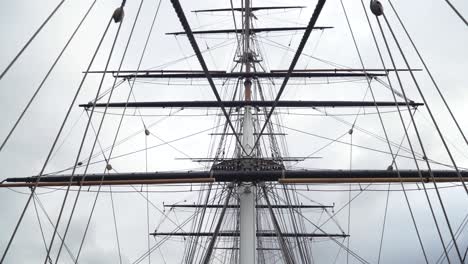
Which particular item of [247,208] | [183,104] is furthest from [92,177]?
[247,208]

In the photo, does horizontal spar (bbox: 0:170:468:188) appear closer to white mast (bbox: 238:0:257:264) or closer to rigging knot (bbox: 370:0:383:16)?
white mast (bbox: 238:0:257:264)

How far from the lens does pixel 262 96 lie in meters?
14.4

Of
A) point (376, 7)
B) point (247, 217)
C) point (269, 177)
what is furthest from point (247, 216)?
point (376, 7)

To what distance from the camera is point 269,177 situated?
359 inches

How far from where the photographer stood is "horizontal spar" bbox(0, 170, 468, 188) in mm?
8781

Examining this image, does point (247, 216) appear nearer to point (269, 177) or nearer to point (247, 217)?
point (247, 217)

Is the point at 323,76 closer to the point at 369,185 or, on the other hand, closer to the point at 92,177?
the point at 369,185

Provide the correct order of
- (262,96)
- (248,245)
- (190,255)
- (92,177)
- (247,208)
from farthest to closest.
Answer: (262,96)
(190,255)
(92,177)
(247,208)
(248,245)

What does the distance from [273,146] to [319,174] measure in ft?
14.2

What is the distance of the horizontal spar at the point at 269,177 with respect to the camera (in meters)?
8.78

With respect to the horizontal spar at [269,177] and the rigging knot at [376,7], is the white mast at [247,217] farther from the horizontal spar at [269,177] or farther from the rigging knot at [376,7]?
the rigging knot at [376,7]

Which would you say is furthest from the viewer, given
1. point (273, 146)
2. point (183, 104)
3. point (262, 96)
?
point (262, 96)

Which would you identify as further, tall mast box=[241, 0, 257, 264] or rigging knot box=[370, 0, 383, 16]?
tall mast box=[241, 0, 257, 264]

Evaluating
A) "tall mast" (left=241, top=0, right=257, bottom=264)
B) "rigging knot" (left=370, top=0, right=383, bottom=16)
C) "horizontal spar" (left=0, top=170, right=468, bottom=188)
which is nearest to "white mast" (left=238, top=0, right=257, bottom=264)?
"tall mast" (left=241, top=0, right=257, bottom=264)
